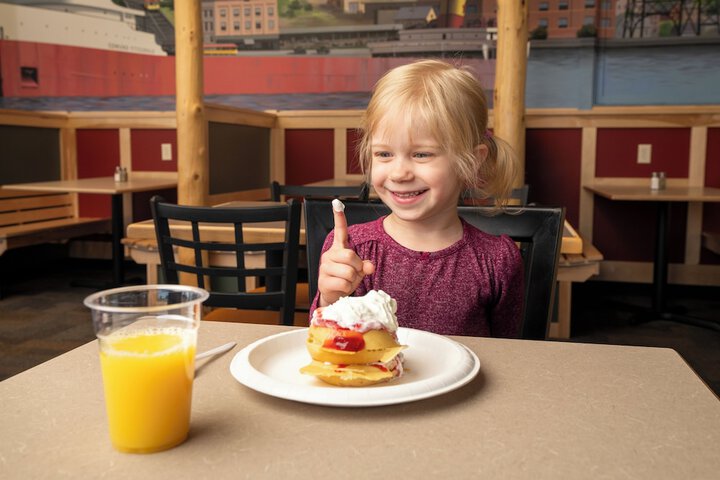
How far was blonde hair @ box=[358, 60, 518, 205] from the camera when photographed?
A: 43.3 inches

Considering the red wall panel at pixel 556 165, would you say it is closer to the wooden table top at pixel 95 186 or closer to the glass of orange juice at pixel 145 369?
the wooden table top at pixel 95 186

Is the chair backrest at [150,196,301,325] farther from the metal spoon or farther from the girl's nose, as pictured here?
the metal spoon

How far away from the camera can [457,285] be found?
1240mm

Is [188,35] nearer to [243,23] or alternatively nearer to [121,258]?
[121,258]

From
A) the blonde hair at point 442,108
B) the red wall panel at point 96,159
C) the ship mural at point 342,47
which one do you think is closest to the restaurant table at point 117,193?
the red wall panel at point 96,159

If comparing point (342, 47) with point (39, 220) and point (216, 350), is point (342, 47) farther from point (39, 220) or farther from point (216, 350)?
point (216, 350)

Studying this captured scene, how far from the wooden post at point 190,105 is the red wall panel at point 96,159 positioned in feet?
7.77

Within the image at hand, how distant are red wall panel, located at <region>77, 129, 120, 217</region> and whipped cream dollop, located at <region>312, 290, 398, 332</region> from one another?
5.27 m

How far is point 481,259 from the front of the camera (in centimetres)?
126

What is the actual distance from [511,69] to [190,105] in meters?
1.62

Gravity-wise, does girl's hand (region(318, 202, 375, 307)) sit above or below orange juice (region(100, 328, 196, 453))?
above

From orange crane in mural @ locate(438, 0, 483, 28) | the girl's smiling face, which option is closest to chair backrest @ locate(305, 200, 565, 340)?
the girl's smiling face

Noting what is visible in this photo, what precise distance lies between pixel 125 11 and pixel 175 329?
6.34 m

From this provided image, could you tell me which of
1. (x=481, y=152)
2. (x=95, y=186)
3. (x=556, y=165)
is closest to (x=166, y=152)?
(x=95, y=186)
